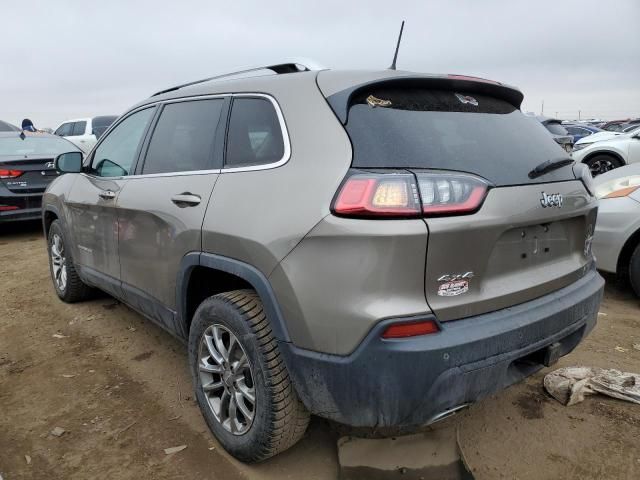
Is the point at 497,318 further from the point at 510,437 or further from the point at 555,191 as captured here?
the point at 510,437

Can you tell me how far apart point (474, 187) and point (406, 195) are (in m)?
0.28

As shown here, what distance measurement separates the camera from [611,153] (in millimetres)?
10672

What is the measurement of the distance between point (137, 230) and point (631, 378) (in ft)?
9.75

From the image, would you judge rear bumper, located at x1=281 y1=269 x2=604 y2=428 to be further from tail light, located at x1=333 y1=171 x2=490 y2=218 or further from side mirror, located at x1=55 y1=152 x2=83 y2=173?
side mirror, located at x1=55 y1=152 x2=83 y2=173

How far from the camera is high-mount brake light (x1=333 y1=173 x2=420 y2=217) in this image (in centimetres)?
177

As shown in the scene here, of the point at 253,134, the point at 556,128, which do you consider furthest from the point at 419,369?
the point at 556,128

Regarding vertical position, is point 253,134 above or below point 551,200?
above

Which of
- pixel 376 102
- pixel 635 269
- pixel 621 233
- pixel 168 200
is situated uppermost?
pixel 376 102

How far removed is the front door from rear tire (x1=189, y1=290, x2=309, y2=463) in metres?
1.18

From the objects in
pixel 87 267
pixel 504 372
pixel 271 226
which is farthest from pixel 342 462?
pixel 87 267

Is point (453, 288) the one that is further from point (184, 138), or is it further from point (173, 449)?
point (184, 138)

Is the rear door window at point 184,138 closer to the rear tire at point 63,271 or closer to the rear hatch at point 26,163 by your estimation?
the rear tire at point 63,271

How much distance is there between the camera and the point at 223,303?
7.49 ft

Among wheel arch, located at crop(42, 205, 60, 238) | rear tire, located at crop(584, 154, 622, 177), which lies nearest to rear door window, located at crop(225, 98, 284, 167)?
wheel arch, located at crop(42, 205, 60, 238)
